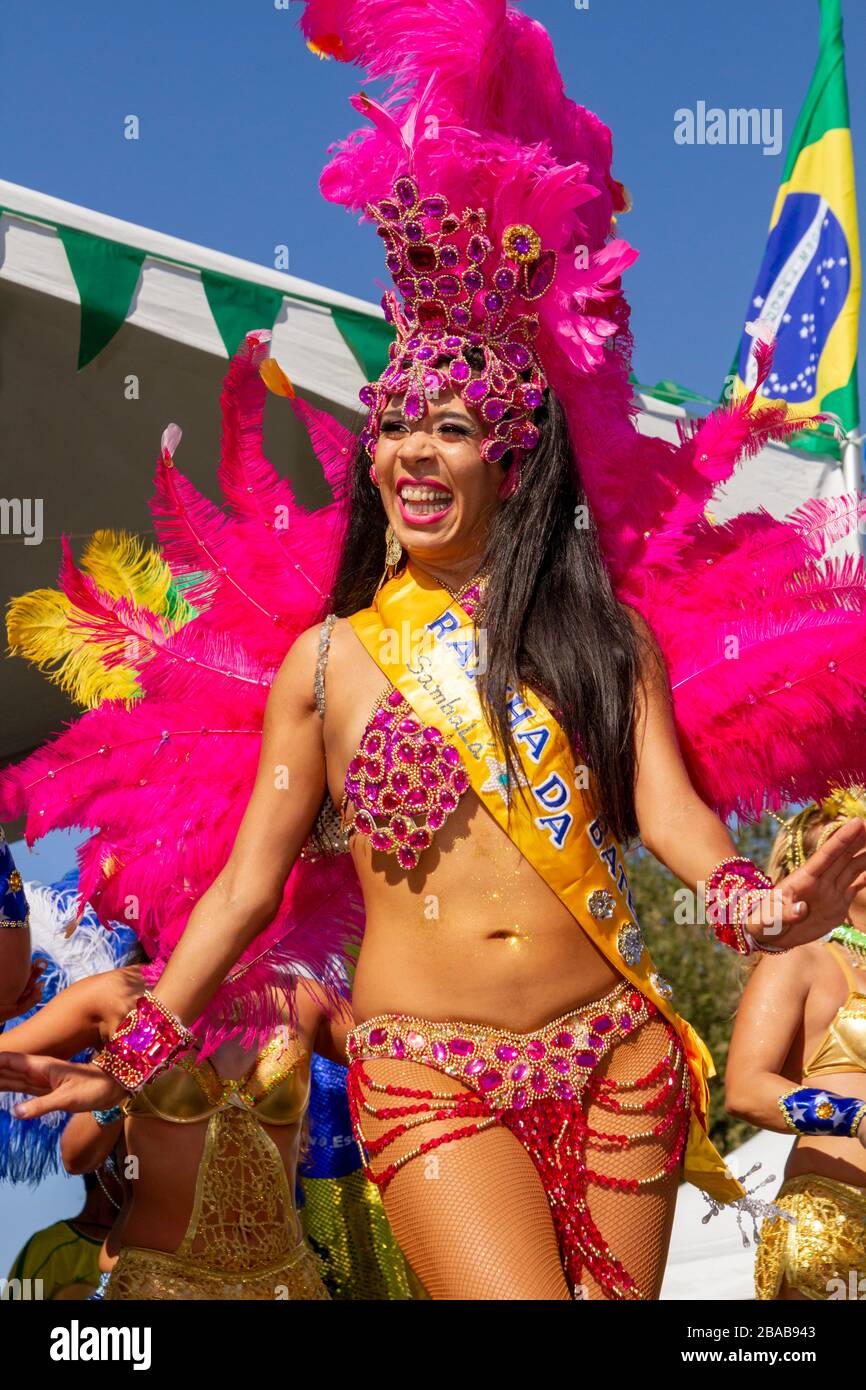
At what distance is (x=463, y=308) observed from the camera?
116 inches

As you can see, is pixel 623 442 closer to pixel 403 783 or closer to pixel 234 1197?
pixel 403 783

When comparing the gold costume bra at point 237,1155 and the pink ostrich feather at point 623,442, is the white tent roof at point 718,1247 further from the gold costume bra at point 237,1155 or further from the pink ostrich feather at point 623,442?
the pink ostrich feather at point 623,442

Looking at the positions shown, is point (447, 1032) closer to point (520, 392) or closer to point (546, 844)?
point (546, 844)

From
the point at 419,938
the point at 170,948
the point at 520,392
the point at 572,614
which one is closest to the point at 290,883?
the point at 170,948

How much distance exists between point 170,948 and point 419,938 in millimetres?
672

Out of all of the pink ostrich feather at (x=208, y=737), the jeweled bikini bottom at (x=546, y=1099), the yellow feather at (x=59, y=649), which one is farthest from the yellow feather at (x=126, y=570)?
the jeweled bikini bottom at (x=546, y=1099)

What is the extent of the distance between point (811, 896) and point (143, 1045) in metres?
1.06

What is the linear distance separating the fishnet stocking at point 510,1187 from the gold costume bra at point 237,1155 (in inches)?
45.0

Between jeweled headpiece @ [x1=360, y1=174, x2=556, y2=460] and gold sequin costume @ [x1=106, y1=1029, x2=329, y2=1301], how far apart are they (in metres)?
1.60

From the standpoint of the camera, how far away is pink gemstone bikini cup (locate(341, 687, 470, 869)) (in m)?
2.72

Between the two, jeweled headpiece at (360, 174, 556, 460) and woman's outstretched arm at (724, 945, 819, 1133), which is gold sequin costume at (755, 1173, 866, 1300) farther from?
jeweled headpiece at (360, 174, 556, 460)

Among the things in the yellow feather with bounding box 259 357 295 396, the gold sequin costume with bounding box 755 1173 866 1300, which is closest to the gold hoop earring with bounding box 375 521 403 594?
the yellow feather with bounding box 259 357 295 396

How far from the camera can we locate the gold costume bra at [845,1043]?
3.84 m

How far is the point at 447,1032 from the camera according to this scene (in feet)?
8.66
